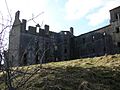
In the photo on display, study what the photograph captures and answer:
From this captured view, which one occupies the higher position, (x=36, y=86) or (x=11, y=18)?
(x=11, y=18)

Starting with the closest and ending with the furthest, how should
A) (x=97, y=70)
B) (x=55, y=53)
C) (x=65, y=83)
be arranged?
1. (x=65, y=83)
2. (x=97, y=70)
3. (x=55, y=53)

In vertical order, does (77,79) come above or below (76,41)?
below

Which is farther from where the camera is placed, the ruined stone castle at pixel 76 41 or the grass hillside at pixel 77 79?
the ruined stone castle at pixel 76 41

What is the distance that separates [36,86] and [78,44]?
4278 centimetres

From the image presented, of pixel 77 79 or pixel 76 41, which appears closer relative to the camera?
pixel 77 79

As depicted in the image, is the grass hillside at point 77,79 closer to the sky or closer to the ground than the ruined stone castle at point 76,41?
closer to the ground

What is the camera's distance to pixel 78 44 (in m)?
54.7

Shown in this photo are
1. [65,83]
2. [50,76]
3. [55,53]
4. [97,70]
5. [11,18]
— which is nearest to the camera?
[11,18]

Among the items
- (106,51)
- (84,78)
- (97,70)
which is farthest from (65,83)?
(106,51)

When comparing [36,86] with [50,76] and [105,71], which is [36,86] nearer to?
[50,76]

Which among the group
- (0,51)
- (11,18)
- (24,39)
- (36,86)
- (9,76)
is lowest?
(36,86)

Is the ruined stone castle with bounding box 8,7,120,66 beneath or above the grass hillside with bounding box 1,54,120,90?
above

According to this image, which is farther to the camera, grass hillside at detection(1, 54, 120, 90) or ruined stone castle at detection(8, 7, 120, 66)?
ruined stone castle at detection(8, 7, 120, 66)

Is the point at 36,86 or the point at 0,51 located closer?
the point at 0,51
